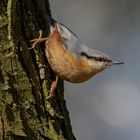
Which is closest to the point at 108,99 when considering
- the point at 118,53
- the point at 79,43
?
the point at 118,53

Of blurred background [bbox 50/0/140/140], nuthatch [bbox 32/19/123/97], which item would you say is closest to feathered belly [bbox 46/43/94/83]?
nuthatch [bbox 32/19/123/97]

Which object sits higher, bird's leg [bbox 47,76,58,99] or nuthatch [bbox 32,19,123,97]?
nuthatch [bbox 32,19,123,97]

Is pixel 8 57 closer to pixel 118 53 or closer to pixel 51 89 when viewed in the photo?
pixel 51 89

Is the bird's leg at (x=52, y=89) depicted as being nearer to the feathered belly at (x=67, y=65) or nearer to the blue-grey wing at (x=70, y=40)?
the feathered belly at (x=67, y=65)

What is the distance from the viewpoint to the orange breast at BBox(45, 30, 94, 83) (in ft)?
9.85

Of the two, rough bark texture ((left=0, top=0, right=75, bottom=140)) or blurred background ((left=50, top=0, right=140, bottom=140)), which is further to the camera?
blurred background ((left=50, top=0, right=140, bottom=140))

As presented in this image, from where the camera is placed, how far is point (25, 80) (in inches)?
108

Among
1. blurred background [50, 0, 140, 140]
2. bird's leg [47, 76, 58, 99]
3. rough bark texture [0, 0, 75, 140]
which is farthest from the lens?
blurred background [50, 0, 140, 140]

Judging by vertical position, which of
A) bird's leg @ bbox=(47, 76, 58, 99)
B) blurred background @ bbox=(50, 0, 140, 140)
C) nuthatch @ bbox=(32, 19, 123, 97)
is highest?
nuthatch @ bbox=(32, 19, 123, 97)

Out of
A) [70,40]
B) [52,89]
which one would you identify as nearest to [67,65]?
[70,40]

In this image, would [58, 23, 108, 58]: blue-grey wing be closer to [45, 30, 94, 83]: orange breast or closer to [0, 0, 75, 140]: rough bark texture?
[45, 30, 94, 83]: orange breast

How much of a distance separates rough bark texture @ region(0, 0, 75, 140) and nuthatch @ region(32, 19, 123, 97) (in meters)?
0.07

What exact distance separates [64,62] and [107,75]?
11.7ft

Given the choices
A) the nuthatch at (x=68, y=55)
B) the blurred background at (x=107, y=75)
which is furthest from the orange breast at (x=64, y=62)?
the blurred background at (x=107, y=75)
